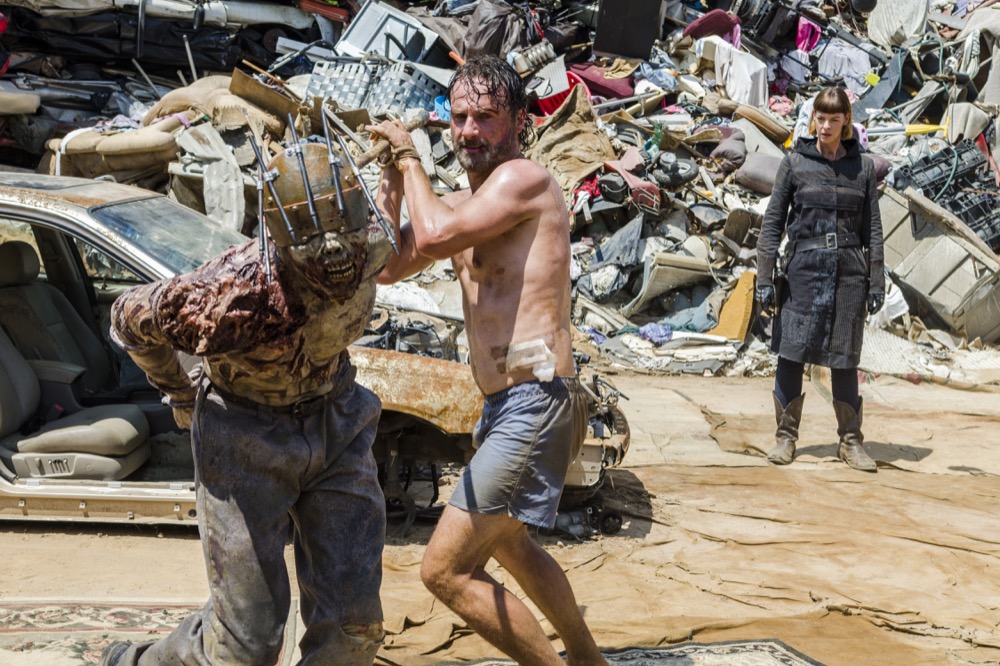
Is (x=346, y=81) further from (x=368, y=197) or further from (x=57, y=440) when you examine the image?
(x=368, y=197)

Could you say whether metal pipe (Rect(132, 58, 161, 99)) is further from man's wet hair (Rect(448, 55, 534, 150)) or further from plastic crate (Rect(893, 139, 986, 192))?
man's wet hair (Rect(448, 55, 534, 150))

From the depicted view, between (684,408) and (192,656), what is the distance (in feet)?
19.9

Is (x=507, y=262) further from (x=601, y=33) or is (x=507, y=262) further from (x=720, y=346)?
(x=601, y=33)

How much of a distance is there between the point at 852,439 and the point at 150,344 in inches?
211

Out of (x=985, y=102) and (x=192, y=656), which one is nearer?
(x=192, y=656)

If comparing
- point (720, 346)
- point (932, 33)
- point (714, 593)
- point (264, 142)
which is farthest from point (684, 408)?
point (932, 33)

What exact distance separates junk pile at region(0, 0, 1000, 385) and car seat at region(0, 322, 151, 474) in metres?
3.20

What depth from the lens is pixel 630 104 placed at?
1480 centimetres

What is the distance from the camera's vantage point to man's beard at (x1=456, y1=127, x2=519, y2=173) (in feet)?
11.5

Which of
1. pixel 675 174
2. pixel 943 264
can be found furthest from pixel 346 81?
pixel 943 264

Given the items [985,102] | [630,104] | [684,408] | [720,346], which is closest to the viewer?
[684,408]

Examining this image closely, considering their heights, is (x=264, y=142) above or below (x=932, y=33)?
below

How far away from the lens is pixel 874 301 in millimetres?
6836

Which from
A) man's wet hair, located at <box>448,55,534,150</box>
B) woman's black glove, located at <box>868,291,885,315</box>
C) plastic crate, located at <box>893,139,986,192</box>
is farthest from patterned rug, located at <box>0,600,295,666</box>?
plastic crate, located at <box>893,139,986,192</box>
